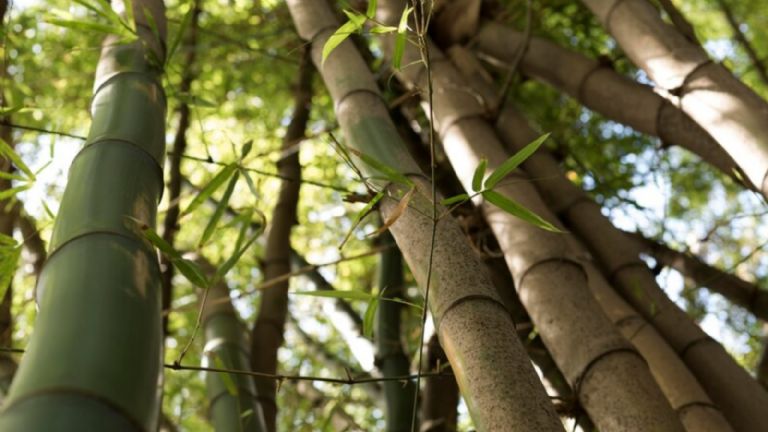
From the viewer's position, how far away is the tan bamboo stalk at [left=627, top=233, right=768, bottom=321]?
81.9 inches

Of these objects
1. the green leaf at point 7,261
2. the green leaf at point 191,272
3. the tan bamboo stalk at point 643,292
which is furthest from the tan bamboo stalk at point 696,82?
the green leaf at point 7,261

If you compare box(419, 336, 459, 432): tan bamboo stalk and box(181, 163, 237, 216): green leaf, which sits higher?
box(419, 336, 459, 432): tan bamboo stalk

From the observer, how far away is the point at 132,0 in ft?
4.77

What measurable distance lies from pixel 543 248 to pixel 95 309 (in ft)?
2.66

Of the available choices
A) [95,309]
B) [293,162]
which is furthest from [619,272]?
[95,309]

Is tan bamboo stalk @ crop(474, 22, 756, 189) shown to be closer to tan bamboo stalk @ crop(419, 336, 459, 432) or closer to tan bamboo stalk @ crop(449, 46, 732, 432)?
tan bamboo stalk @ crop(449, 46, 732, 432)

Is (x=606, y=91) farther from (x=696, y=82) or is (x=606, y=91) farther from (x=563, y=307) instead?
(x=563, y=307)

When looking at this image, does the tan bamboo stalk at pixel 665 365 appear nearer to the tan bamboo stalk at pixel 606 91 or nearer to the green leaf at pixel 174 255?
the tan bamboo stalk at pixel 606 91

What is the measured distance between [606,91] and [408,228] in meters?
0.96

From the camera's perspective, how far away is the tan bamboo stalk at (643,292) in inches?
55.4

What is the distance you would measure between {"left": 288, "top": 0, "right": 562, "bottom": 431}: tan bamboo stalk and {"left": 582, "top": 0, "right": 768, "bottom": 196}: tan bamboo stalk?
493mm

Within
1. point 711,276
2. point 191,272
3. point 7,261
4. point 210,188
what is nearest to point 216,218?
point 210,188

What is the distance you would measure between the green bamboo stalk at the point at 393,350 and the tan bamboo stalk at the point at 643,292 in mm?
426

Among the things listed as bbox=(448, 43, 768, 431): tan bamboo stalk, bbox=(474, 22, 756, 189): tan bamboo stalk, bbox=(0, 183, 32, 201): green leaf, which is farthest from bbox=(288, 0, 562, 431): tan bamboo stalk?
bbox=(474, 22, 756, 189): tan bamboo stalk
